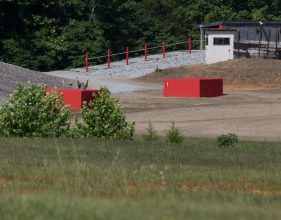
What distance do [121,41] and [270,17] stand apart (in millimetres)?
18407

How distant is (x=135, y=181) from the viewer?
12.7m

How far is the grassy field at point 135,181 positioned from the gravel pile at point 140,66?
1685 inches

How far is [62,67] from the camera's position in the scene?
7488 centimetres

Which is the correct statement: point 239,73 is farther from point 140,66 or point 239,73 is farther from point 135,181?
point 135,181

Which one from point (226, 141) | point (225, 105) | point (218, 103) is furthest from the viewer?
point (218, 103)

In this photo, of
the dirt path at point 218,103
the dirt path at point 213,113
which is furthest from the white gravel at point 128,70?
the dirt path at point 213,113

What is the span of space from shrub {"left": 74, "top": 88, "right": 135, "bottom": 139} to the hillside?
31400 mm

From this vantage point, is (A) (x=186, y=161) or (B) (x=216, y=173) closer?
(B) (x=216, y=173)

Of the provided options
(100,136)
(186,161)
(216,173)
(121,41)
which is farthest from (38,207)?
(121,41)

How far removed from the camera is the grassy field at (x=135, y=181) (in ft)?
24.5

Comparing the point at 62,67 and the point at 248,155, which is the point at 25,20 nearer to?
the point at 62,67

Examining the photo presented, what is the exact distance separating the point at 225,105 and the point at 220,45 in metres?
26.3

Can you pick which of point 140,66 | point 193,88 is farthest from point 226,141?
point 140,66

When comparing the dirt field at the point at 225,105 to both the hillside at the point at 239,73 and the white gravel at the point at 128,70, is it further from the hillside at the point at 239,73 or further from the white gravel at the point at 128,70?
the white gravel at the point at 128,70
